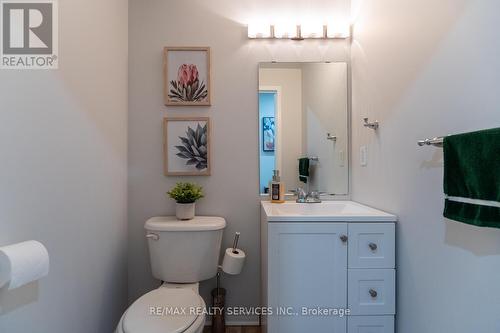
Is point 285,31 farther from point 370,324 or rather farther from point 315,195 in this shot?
point 370,324

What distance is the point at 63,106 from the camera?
106cm

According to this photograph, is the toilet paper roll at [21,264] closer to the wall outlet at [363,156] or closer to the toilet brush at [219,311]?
the toilet brush at [219,311]

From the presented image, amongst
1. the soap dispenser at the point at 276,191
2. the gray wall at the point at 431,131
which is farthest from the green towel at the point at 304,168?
the gray wall at the point at 431,131

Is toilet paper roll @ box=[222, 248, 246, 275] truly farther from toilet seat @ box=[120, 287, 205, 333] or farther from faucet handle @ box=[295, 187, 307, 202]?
faucet handle @ box=[295, 187, 307, 202]

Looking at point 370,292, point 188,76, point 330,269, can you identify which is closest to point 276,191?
point 330,269

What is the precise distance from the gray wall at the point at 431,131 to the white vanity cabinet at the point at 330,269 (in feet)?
0.31

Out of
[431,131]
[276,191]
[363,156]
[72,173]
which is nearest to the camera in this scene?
[431,131]

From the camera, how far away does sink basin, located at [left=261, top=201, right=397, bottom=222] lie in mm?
1180

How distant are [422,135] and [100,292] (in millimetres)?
1722

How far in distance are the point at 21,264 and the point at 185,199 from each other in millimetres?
863

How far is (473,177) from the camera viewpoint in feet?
2.48

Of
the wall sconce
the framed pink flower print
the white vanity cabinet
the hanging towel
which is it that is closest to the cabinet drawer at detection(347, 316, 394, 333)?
the white vanity cabinet

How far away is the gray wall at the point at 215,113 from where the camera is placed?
1.70m

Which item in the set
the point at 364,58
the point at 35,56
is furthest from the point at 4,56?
the point at 364,58
